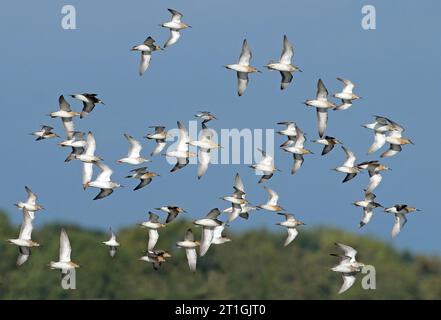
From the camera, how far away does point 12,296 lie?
341 feet

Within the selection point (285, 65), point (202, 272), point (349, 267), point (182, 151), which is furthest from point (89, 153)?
point (202, 272)

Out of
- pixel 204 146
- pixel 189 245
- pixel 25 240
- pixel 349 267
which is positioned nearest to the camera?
pixel 25 240

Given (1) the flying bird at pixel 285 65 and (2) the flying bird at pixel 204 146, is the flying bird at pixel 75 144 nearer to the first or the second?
(2) the flying bird at pixel 204 146

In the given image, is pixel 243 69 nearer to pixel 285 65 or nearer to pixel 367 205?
pixel 285 65

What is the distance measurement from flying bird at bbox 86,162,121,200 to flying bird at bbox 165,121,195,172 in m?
2.41

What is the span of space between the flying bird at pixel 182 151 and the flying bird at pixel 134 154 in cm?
107

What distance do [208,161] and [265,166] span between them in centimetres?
248

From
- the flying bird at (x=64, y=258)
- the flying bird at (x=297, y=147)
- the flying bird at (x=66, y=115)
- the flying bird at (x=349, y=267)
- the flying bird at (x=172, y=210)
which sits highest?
the flying bird at (x=66, y=115)

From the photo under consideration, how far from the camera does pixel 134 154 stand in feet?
199

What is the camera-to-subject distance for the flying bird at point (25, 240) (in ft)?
188

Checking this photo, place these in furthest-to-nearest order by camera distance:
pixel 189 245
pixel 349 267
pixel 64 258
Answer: pixel 349 267, pixel 189 245, pixel 64 258

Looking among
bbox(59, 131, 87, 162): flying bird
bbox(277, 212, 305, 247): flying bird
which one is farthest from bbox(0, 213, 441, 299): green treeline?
bbox(59, 131, 87, 162): flying bird

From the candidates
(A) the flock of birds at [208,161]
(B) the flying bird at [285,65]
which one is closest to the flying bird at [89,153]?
(A) the flock of birds at [208,161]

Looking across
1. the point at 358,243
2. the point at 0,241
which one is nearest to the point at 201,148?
the point at 0,241
